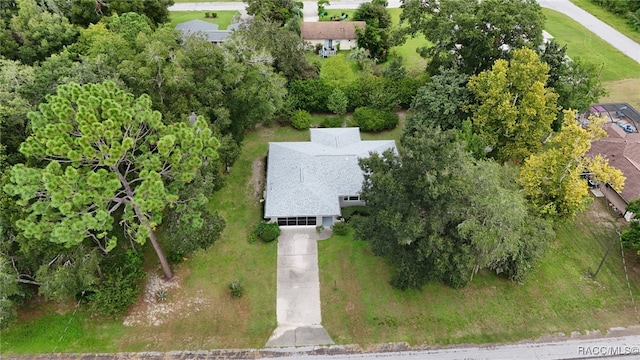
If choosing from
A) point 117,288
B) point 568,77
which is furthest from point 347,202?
point 568,77

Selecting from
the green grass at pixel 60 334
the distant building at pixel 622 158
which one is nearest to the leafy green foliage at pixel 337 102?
the distant building at pixel 622 158

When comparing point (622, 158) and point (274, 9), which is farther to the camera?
point (274, 9)

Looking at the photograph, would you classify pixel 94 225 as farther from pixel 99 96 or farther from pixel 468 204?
pixel 468 204

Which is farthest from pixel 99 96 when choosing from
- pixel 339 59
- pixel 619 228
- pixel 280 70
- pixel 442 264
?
pixel 619 228

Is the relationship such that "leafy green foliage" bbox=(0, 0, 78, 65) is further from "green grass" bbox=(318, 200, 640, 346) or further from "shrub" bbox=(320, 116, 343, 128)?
"green grass" bbox=(318, 200, 640, 346)

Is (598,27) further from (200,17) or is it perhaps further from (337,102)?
(200,17)

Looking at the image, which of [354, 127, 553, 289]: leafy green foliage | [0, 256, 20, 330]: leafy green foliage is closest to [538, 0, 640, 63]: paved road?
[354, 127, 553, 289]: leafy green foliage

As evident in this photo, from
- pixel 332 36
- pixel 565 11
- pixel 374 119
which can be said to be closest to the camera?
pixel 374 119
